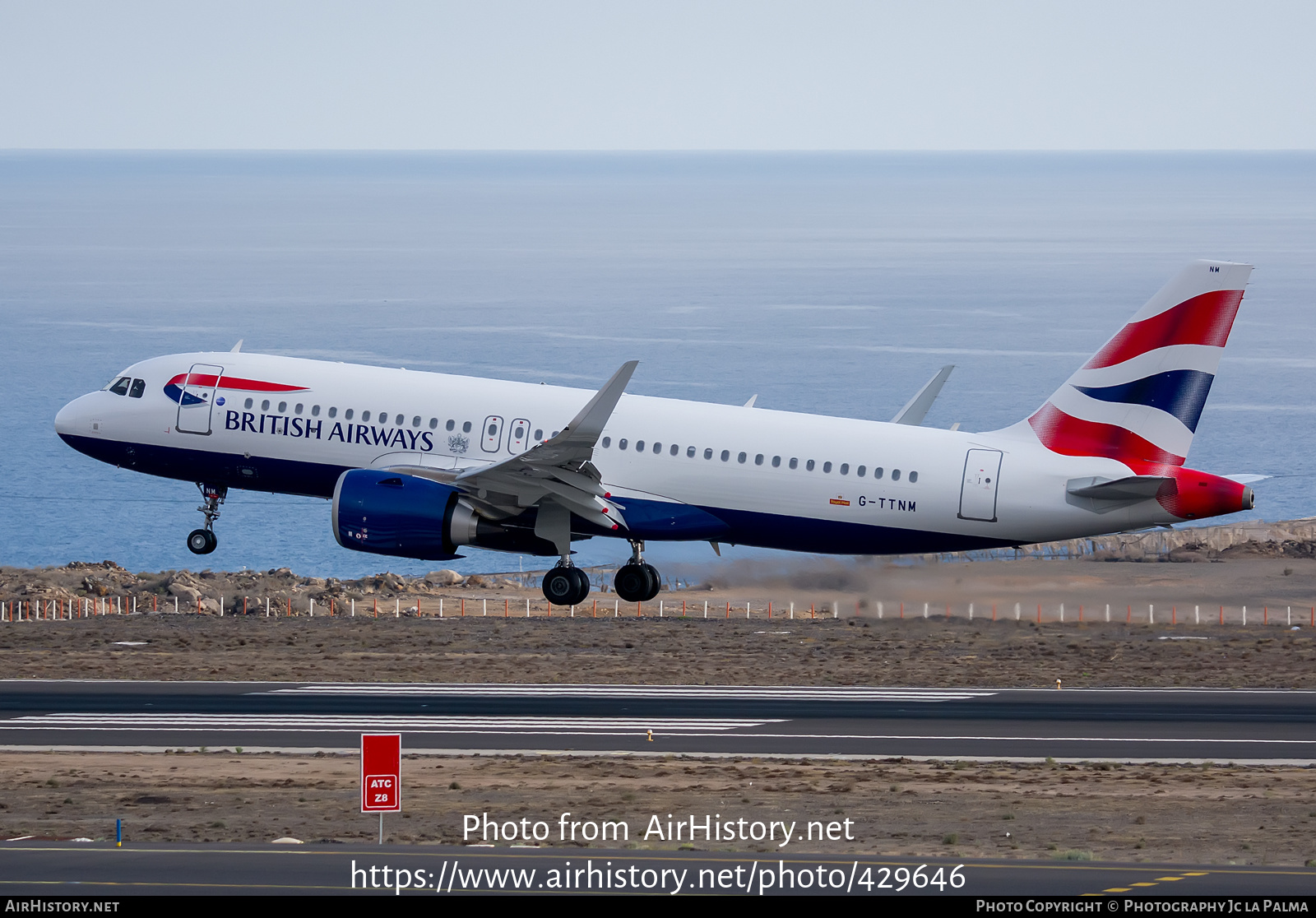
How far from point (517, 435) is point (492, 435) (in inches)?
28.8

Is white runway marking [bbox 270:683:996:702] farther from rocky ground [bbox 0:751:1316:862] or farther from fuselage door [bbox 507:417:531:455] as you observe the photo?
rocky ground [bbox 0:751:1316:862]

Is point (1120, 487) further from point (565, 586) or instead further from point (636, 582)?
point (565, 586)

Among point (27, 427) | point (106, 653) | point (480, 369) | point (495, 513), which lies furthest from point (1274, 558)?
point (27, 427)

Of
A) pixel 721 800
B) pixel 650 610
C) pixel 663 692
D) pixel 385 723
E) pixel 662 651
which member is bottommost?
pixel 721 800

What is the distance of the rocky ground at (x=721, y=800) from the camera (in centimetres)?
2881

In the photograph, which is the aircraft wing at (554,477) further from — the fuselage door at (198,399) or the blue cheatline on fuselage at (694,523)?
the fuselage door at (198,399)

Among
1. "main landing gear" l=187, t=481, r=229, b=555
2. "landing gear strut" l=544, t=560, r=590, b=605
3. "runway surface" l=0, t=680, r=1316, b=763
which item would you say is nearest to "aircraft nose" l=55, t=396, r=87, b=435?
"main landing gear" l=187, t=481, r=229, b=555

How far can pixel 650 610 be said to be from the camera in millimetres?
72500

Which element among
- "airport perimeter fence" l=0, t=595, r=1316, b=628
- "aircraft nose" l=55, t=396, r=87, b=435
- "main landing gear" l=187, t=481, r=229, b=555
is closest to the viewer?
"main landing gear" l=187, t=481, r=229, b=555

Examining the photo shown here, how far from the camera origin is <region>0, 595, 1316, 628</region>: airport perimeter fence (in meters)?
65.8

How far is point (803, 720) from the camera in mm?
43156

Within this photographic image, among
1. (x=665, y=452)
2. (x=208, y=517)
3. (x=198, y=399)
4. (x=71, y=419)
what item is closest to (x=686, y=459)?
(x=665, y=452)

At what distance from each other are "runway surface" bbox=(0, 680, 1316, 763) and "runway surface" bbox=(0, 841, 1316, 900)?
12.1 meters

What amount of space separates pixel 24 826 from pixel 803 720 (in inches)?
792
